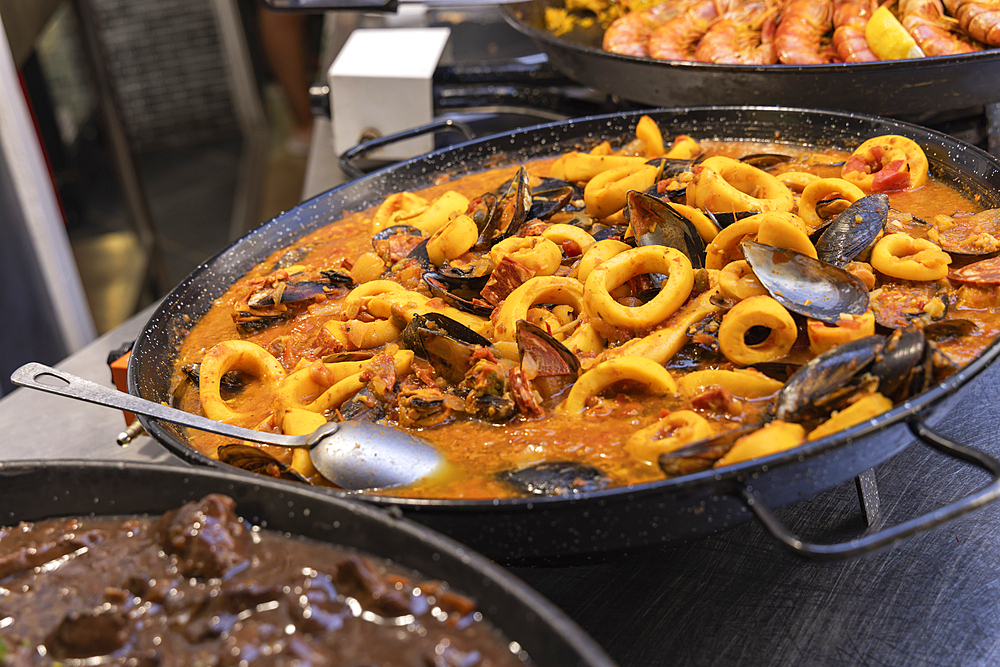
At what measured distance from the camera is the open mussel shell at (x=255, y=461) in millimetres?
1279

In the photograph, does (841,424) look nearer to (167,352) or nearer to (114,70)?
(167,352)

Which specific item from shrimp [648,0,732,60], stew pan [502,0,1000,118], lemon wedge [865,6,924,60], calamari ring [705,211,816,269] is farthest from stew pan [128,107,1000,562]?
shrimp [648,0,732,60]

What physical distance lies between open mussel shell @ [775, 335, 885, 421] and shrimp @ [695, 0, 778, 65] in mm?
1922

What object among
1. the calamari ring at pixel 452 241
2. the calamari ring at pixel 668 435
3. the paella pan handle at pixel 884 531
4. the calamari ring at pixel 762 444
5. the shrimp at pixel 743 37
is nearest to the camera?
the paella pan handle at pixel 884 531

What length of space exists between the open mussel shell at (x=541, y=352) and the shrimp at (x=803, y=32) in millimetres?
1819

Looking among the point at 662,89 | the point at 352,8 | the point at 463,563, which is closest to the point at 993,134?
the point at 662,89

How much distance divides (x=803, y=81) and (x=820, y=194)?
0.67 meters

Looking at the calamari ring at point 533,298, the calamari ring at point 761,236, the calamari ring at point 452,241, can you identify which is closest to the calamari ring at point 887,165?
the calamari ring at point 761,236

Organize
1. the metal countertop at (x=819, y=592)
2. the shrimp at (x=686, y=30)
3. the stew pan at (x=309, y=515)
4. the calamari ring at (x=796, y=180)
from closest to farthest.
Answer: the stew pan at (x=309, y=515), the metal countertop at (x=819, y=592), the calamari ring at (x=796, y=180), the shrimp at (x=686, y=30)

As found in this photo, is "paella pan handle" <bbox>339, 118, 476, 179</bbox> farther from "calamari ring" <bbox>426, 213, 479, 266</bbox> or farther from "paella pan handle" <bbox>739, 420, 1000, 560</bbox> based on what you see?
"paella pan handle" <bbox>739, 420, 1000, 560</bbox>

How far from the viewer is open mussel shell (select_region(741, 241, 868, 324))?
1.45m

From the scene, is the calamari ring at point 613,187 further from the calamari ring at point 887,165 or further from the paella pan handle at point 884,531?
the paella pan handle at point 884,531

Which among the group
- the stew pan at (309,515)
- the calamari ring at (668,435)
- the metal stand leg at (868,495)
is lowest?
the metal stand leg at (868,495)

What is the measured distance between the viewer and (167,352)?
5.81ft
